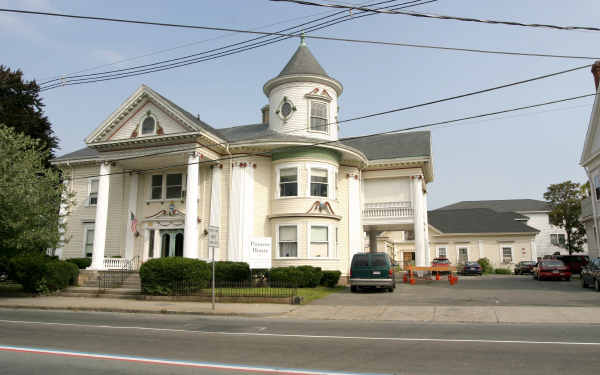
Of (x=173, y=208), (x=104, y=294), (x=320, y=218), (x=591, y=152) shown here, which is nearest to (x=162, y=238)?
(x=173, y=208)

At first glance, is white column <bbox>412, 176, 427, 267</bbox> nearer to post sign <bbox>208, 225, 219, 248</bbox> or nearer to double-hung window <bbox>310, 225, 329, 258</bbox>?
double-hung window <bbox>310, 225, 329, 258</bbox>

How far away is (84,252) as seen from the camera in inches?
1134

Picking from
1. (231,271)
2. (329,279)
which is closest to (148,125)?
(231,271)

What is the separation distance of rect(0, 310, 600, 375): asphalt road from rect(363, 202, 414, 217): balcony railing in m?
15.7

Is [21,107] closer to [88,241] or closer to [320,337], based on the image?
[88,241]

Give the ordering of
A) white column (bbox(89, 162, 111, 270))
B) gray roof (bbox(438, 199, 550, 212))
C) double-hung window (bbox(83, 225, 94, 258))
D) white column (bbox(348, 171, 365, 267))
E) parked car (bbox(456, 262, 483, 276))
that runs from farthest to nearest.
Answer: gray roof (bbox(438, 199, 550, 212)) < parked car (bbox(456, 262, 483, 276)) < double-hung window (bbox(83, 225, 94, 258)) < white column (bbox(348, 171, 365, 267)) < white column (bbox(89, 162, 111, 270))

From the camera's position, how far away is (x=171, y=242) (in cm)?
2570

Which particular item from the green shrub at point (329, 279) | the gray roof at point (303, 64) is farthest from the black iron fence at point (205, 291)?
the gray roof at point (303, 64)

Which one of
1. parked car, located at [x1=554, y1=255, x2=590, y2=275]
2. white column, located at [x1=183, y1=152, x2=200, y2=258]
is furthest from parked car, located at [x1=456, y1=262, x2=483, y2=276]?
white column, located at [x1=183, y1=152, x2=200, y2=258]

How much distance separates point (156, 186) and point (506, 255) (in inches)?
1522

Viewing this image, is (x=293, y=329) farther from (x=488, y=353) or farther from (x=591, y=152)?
(x=591, y=152)

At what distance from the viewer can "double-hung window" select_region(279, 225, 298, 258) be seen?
24.2 m

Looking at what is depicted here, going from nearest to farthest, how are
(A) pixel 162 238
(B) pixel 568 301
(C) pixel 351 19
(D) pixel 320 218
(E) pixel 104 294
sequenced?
(C) pixel 351 19 < (B) pixel 568 301 < (E) pixel 104 294 < (D) pixel 320 218 < (A) pixel 162 238

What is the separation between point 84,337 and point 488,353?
8.32m
